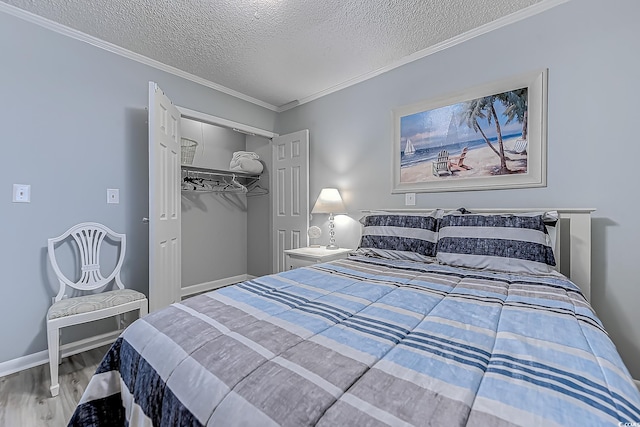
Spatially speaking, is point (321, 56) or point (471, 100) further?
point (321, 56)

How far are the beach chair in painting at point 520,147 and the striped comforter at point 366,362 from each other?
1.12 metres

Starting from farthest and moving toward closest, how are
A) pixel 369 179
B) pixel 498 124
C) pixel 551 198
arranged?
1. pixel 369 179
2. pixel 498 124
3. pixel 551 198

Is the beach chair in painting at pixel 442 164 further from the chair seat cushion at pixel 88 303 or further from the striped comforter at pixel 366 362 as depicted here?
the chair seat cushion at pixel 88 303

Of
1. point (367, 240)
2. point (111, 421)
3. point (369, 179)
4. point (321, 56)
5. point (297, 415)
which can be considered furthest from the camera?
point (369, 179)

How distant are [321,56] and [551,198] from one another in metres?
2.22

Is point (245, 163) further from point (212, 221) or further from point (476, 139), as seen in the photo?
point (476, 139)

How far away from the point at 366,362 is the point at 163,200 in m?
2.34

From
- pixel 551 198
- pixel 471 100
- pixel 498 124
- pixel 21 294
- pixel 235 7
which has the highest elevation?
pixel 235 7

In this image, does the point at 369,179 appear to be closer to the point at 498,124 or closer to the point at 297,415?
the point at 498,124

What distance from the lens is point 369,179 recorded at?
2.92m

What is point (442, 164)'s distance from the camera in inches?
95.0

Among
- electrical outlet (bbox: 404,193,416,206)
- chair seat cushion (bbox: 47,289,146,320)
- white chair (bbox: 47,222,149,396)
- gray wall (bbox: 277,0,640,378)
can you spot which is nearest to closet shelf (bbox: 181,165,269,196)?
white chair (bbox: 47,222,149,396)

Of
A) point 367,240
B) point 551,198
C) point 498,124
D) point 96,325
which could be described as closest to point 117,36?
point 96,325

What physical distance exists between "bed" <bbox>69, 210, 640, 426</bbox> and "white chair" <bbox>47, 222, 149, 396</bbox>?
1.05 m
